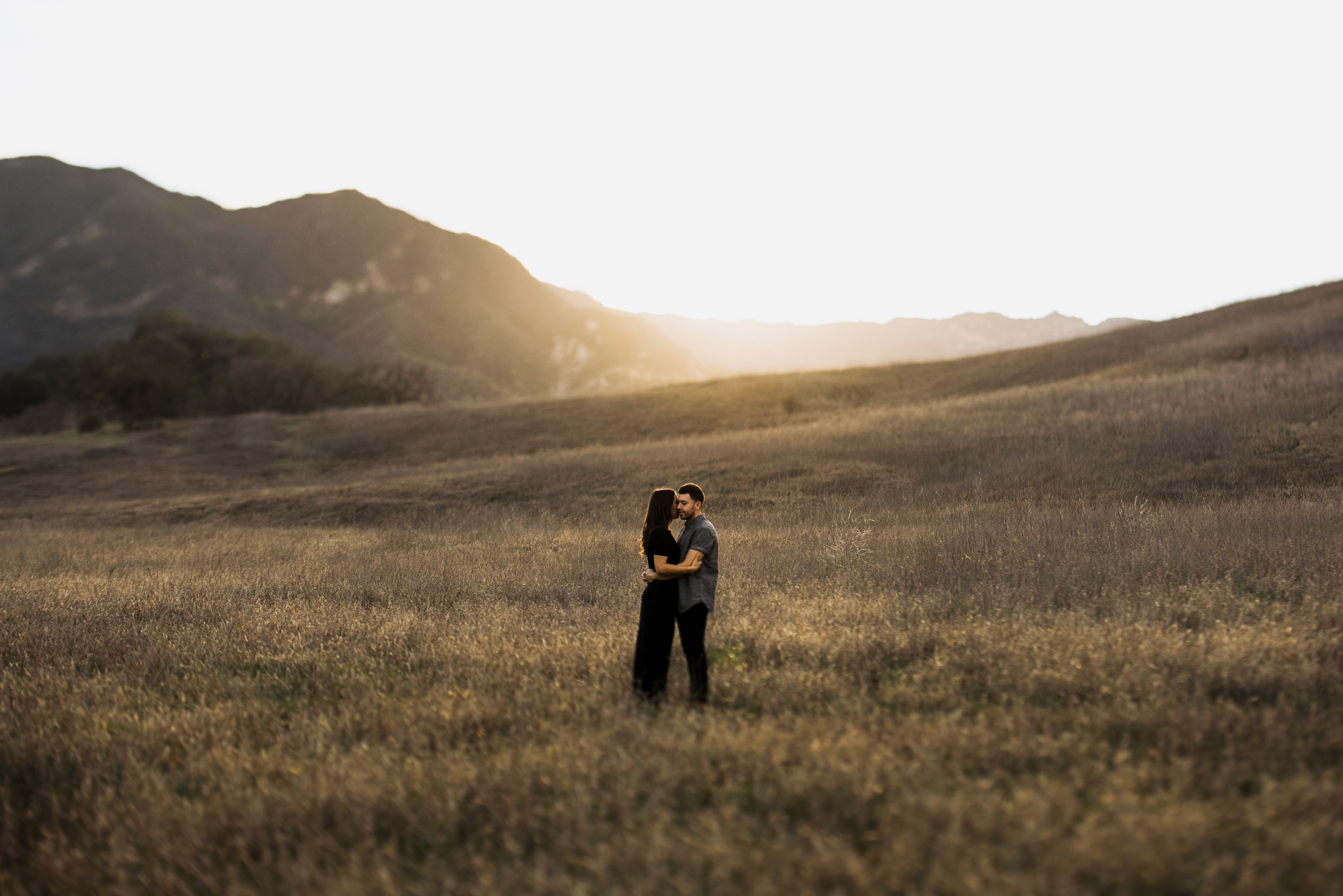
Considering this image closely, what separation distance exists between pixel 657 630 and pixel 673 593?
0.27 meters

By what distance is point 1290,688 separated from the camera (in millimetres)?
4277

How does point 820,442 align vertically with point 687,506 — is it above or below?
below

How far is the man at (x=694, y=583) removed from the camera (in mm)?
4922

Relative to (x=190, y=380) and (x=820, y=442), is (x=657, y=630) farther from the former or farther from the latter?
(x=190, y=380)

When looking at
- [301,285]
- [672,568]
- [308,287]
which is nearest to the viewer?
[672,568]

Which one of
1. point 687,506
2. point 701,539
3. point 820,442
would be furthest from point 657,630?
point 820,442

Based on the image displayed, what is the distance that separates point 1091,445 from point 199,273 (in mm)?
173107

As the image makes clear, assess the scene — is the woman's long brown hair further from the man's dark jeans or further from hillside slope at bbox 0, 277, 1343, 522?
hillside slope at bbox 0, 277, 1343, 522

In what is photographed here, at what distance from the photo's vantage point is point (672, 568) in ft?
15.9

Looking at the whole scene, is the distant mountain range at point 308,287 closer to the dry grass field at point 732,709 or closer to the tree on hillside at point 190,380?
the tree on hillside at point 190,380

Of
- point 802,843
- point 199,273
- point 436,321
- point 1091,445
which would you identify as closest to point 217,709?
point 802,843

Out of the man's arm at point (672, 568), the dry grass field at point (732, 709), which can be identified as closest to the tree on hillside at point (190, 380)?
the dry grass field at point (732, 709)

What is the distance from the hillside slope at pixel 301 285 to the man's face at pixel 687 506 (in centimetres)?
10348

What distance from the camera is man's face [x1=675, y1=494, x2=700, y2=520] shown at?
4992mm
